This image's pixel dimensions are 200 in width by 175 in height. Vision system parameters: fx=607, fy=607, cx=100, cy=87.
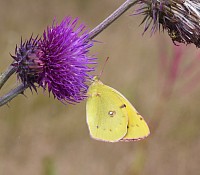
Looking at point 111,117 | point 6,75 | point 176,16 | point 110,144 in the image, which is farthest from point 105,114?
point 110,144

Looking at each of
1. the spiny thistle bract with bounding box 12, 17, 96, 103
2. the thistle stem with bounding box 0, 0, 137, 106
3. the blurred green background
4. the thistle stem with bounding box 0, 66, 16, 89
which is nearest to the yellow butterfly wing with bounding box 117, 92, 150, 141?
the spiny thistle bract with bounding box 12, 17, 96, 103

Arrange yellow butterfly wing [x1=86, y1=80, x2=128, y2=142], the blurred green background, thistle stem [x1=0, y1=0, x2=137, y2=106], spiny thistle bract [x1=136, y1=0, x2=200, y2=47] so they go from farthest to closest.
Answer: the blurred green background, yellow butterfly wing [x1=86, y1=80, x2=128, y2=142], spiny thistle bract [x1=136, y1=0, x2=200, y2=47], thistle stem [x1=0, y1=0, x2=137, y2=106]

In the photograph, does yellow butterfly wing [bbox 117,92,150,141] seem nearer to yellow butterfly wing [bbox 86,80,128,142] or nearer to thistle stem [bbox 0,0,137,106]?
yellow butterfly wing [bbox 86,80,128,142]

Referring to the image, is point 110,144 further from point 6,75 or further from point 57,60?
point 6,75

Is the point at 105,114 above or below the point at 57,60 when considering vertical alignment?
below

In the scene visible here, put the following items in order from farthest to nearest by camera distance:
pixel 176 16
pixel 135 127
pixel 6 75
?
1. pixel 135 127
2. pixel 176 16
3. pixel 6 75

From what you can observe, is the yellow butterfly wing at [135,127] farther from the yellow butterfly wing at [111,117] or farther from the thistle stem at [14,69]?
the thistle stem at [14,69]

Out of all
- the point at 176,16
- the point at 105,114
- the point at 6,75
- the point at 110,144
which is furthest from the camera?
the point at 110,144

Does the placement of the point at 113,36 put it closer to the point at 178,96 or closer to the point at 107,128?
the point at 178,96
